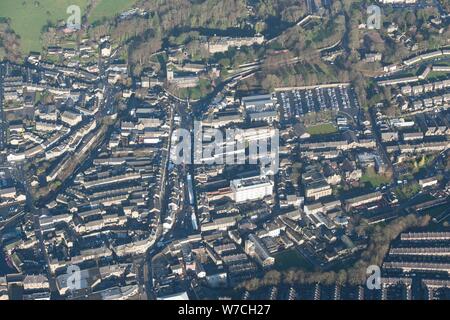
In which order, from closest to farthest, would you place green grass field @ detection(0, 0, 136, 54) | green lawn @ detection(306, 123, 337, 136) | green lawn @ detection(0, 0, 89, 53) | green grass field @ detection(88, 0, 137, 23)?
green lawn @ detection(306, 123, 337, 136) → green lawn @ detection(0, 0, 89, 53) → green grass field @ detection(0, 0, 136, 54) → green grass field @ detection(88, 0, 137, 23)

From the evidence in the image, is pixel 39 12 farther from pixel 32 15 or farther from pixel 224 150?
pixel 224 150

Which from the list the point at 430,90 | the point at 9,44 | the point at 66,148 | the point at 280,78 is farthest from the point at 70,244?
the point at 430,90

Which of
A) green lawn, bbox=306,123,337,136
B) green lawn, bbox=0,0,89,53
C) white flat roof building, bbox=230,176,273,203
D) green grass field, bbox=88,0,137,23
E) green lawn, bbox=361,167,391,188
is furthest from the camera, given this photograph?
green grass field, bbox=88,0,137,23

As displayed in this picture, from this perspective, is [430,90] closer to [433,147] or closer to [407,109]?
[407,109]

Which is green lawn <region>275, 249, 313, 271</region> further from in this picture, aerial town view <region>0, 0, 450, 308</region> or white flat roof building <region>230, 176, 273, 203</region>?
white flat roof building <region>230, 176, 273, 203</region>

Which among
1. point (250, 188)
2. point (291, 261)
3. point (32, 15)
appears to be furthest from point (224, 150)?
point (32, 15)

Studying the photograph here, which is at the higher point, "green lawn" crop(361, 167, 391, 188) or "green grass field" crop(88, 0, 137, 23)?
"green grass field" crop(88, 0, 137, 23)

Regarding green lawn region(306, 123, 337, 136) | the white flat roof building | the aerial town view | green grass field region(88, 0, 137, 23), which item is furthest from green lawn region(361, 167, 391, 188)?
green grass field region(88, 0, 137, 23)
